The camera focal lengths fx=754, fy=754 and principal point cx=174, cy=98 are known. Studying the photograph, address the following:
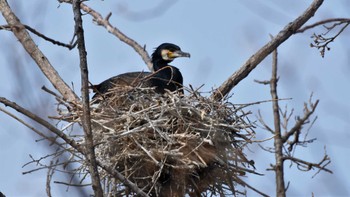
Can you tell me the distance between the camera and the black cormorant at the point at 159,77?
633cm

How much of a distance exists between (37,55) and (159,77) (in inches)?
48.3

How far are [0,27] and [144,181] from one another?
1.59 metres

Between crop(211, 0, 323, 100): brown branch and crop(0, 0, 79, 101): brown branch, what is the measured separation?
3.72 feet

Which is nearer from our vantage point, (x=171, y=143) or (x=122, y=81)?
(x=171, y=143)

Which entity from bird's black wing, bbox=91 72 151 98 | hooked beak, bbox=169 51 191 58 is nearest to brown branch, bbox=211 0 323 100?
bird's black wing, bbox=91 72 151 98

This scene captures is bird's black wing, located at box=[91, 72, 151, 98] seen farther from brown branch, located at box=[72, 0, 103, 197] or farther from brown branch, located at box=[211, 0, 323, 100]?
brown branch, located at box=[72, 0, 103, 197]

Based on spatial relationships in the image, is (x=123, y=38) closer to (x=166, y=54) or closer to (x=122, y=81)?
(x=166, y=54)

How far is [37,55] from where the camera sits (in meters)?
6.00

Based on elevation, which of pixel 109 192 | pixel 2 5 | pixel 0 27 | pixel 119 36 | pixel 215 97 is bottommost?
pixel 109 192

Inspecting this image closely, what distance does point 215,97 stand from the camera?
19.2ft

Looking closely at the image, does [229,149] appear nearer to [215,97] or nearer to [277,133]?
[215,97]

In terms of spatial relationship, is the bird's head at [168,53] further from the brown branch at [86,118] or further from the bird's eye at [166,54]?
the brown branch at [86,118]

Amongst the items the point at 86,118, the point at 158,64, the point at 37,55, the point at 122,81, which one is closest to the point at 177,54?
the point at 158,64

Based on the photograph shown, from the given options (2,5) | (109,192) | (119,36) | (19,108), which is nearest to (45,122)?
(19,108)
